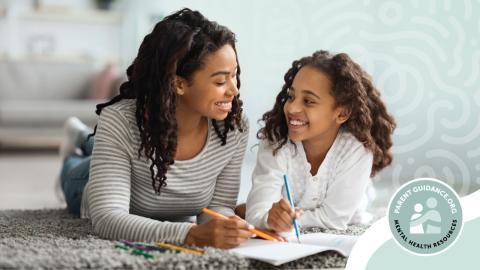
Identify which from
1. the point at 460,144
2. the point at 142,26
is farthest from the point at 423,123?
the point at 142,26

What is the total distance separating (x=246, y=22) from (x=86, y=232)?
1663 millimetres

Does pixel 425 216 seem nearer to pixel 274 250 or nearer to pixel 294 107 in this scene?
pixel 274 250

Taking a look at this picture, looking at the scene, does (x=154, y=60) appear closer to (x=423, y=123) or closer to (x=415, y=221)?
(x=415, y=221)

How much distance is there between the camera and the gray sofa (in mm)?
4066

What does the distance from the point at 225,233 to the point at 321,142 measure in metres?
0.46

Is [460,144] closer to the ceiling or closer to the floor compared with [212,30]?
closer to the floor

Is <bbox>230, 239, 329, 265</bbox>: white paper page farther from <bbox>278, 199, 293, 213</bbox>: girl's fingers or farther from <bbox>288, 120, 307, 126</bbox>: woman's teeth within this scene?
<bbox>288, 120, 307, 126</bbox>: woman's teeth

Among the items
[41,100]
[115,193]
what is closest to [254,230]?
[115,193]

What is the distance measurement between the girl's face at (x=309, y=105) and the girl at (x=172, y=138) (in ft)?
0.41

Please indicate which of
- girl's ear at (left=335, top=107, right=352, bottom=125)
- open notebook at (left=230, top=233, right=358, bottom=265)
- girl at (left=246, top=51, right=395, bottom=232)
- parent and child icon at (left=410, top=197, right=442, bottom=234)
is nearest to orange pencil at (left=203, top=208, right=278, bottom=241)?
open notebook at (left=230, top=233, right=358, bottom=265)

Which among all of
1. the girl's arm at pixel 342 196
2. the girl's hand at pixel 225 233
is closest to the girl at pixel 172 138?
the girl's hand at pixel 225 233

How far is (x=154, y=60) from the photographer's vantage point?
4.52 ft

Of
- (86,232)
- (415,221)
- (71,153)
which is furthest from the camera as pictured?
(71,153)

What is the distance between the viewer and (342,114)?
5.15 feet
